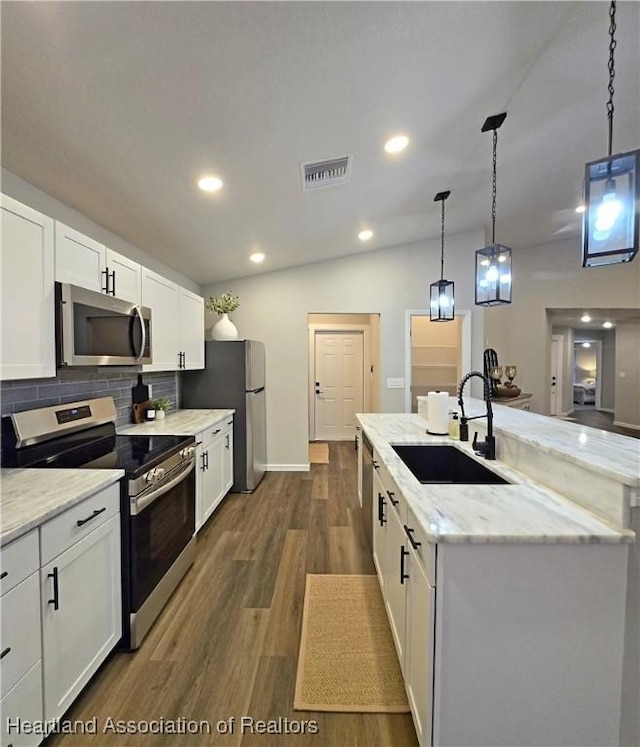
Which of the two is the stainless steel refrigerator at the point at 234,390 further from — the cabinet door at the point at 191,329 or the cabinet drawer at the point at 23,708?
the cabinet drawer at the point at 23,708

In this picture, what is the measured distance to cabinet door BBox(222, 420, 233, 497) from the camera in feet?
12.5

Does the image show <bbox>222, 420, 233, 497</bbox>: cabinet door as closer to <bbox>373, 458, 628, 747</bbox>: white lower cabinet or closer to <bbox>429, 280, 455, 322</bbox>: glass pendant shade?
<bbox>429, 280, 455, 322</bbox>: glass pendant shade

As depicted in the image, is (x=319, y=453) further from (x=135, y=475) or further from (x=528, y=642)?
(x=528, y=642)

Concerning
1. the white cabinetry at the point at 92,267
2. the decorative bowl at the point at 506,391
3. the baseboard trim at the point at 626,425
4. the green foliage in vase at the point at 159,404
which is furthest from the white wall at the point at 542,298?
the white cabinetry at the point at 92,267

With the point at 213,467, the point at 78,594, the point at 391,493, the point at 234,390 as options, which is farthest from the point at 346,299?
the point at 78,594

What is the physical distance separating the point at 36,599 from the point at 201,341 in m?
3.03

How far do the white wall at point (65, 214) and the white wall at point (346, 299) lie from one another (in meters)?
1.57

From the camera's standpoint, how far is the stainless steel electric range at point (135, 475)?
1.87 metres

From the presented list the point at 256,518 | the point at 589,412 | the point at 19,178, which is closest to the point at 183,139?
the point at 19,178

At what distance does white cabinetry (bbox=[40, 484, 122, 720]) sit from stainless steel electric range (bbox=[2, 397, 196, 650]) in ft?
0.24

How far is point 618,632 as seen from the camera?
3.88 feet

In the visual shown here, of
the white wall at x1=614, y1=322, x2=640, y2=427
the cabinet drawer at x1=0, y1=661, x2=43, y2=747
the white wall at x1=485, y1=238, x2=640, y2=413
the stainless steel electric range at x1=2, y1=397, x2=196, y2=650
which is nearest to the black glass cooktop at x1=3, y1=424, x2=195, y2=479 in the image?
the stainless steel electric range at x1=2, y1=397, x2=196, y2=650

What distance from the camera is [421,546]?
4.34ft

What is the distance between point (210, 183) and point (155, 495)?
193 cm
